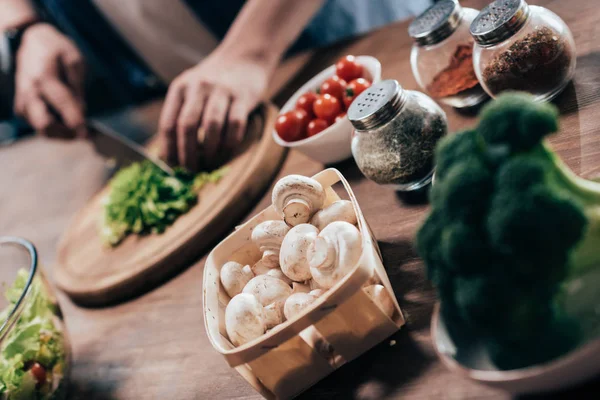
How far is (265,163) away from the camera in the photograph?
1.35 meters

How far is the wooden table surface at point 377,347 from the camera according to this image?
0.74m

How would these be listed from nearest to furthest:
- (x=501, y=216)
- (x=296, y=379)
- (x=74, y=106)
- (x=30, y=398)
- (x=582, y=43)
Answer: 1. (x=501, y=216)
2. (x=296, y=379)
3. (x=30, y=398)
4. (x=582, y=43)
5. (x=74, y=106)

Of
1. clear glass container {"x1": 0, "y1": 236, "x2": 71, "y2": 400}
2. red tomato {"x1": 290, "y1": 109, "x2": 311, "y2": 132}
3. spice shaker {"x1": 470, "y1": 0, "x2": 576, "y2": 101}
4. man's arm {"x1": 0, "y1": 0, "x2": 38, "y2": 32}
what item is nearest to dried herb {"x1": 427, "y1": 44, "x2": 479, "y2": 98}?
spice shaker {"x1": 470, "y1": 0, "x2": 576, "y2": 101}

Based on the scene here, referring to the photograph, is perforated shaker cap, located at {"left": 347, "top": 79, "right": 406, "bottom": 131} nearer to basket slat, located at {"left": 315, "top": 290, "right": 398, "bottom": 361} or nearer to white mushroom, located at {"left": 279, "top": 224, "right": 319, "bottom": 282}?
white mushroom, located at {"left": 279, "top": 224, "right": 319, "bottom": 282}

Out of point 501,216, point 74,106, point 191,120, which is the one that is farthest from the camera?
point 74,106

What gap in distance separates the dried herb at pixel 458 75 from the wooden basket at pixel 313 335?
0.41 m

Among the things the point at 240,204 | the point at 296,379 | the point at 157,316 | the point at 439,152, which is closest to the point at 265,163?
the point at 240,204

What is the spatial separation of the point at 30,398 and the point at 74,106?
40.6 inches

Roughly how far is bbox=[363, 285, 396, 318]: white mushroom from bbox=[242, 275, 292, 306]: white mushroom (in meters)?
0.12

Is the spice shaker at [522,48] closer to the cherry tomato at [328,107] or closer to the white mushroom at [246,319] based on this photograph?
the cherry tomato at [328,107]

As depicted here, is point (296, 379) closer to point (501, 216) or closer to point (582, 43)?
point (501, 216)

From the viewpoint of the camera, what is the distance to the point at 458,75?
41.4 inches

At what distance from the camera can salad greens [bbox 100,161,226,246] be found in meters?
1.38

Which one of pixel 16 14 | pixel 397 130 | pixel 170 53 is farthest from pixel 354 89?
pixel 16 14
